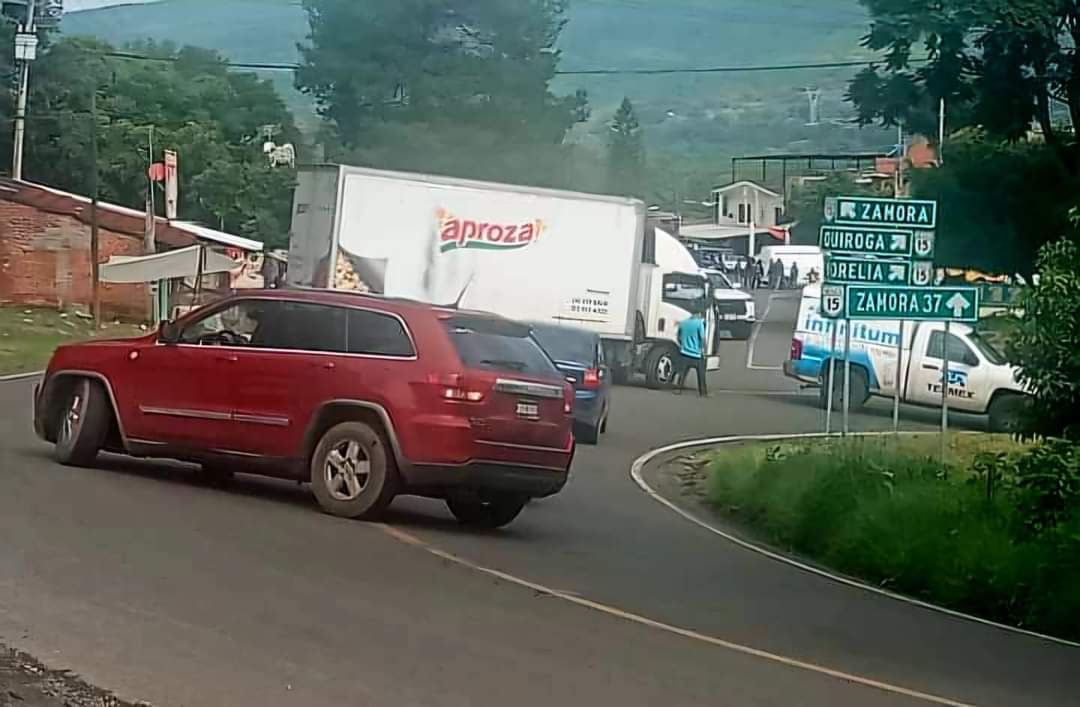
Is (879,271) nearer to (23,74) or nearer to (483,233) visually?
(483,233)

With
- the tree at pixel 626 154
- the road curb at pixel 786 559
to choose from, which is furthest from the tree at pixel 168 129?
the road curb at pixel 786 559

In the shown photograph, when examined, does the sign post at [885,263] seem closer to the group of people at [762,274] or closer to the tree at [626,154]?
the tree at [626,154]

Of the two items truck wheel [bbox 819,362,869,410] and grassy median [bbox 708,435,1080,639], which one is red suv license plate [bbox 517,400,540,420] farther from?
truck wheel [bbox 819,362,869,410]

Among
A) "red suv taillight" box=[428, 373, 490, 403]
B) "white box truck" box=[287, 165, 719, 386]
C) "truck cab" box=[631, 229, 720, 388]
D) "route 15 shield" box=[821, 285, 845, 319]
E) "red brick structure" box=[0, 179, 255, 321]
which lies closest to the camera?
"red suv taillight" box=[428, 373, 490, 403]

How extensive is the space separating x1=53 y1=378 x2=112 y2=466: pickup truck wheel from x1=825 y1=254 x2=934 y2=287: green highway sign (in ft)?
22.6

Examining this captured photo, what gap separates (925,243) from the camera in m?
15.3

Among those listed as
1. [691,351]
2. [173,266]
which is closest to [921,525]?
[691,351]

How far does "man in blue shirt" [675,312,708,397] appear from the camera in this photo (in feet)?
100

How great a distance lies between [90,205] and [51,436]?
2607cm

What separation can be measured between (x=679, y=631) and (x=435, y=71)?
13382mm

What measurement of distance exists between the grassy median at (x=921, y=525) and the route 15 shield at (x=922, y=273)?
1.67 metres

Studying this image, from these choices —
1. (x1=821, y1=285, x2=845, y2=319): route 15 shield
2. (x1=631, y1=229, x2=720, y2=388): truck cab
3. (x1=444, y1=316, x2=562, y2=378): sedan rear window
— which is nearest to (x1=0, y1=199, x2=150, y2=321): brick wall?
(x1=631, y1=229, x2=720, y2=388): truck cab

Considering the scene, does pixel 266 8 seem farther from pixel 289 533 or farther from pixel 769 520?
pixel 289 533

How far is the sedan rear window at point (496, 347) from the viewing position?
1264 centimetres
